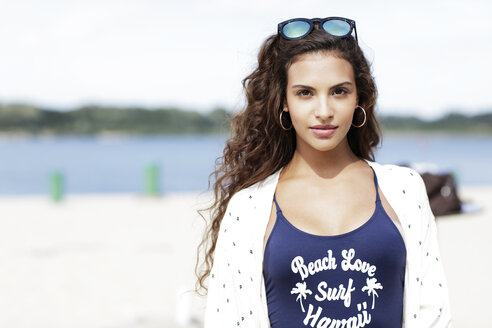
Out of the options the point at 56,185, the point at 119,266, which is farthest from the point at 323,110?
the point at 56,185

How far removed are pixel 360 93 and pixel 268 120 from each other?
33 centimetres

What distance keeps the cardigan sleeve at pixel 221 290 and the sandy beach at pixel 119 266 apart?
28.6 inches

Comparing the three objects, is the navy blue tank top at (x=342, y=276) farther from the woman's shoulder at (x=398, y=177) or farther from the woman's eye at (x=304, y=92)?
the woman's eye at (x=304, y=92)

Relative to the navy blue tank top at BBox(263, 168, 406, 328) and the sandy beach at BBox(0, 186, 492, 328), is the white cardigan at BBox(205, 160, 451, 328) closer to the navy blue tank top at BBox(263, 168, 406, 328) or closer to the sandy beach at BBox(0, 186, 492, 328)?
the navy blue tank top at BBox(263, 168, 406, 328)

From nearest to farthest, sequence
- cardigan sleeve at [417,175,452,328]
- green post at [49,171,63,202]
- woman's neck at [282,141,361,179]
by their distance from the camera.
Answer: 1. cardigan sleeve at [417,175,452,328]
2. woman's neck at [282,141,361,179]
3. green post at [49,171,63,202]

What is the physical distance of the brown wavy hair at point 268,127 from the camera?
216 cm

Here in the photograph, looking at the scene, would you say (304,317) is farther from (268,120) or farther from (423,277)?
(268,120)

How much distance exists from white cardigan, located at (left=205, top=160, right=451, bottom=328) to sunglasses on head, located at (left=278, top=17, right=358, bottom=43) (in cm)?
47

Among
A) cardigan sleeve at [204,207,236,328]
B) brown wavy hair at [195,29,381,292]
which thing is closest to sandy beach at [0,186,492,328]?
brown wavy hair at [195,29,381,292]

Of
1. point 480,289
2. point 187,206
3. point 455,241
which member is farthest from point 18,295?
point 187,206

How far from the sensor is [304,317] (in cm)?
201

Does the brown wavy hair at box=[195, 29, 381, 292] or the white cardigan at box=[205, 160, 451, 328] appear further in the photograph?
the brown wavy hair at box=[195, 29, 381, 292]

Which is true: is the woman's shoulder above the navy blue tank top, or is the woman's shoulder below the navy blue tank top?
above

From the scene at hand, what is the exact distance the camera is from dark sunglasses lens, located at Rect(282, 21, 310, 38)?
212 cm
